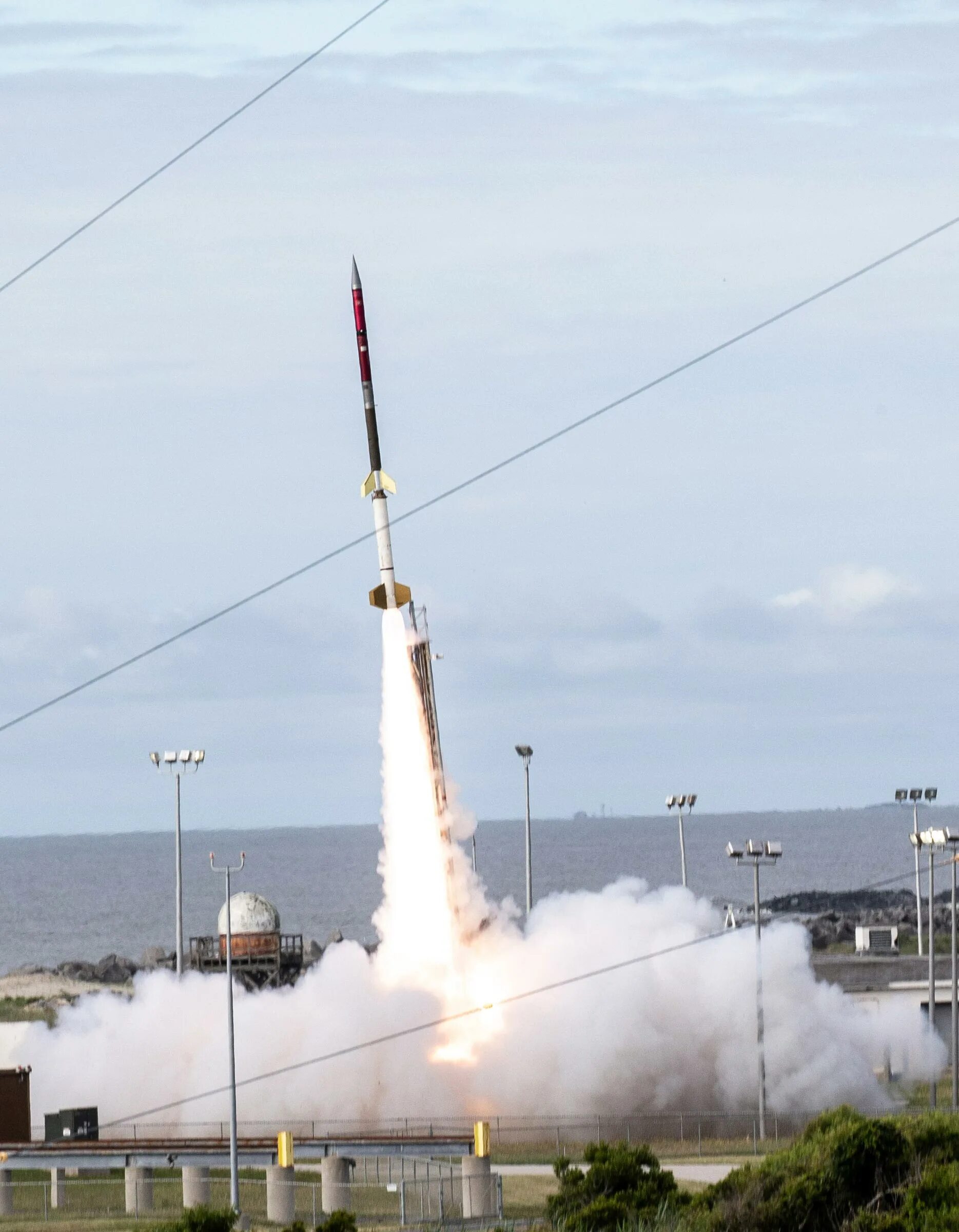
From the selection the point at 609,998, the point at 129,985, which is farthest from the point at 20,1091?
the point at 129,985

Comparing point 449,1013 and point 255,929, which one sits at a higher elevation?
point 255,929

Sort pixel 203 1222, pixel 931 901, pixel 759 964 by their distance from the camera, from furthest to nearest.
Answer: pixel 759 964 < pixel 931 901 < pixel 203 1222

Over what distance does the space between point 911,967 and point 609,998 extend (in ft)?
70.7

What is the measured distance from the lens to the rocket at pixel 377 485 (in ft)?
153

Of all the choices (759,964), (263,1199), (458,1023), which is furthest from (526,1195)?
(759,964)

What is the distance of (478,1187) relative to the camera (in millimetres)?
40156

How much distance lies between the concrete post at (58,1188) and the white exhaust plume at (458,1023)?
388 cm

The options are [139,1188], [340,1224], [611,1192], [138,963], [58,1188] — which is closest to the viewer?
[340,1224]

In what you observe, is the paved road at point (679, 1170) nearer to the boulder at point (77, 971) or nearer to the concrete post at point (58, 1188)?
the concrete post at point (58, 1188)

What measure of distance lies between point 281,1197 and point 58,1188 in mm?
7017

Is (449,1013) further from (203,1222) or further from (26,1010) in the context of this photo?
(26,1010)

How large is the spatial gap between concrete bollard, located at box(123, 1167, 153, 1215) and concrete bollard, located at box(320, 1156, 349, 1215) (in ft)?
12.2

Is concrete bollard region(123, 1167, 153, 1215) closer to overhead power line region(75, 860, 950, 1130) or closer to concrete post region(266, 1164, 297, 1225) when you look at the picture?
concrete post region(266, 1164, 297, 1225)

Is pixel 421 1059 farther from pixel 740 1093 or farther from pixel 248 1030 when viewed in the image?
pixel 740 1093
